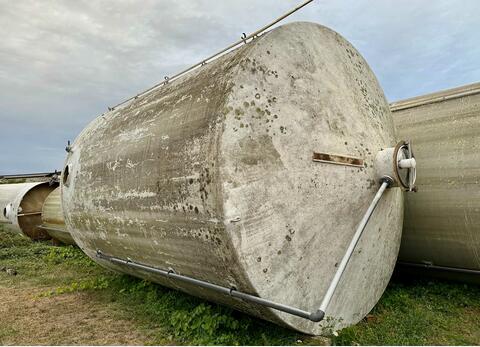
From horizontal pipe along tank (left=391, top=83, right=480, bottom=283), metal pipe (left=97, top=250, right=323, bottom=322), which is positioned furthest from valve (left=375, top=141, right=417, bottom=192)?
metal pipe (left=97, top=250, right=323, bottom=322)

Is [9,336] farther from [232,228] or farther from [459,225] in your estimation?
[459,225]

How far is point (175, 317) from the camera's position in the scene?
499 cm

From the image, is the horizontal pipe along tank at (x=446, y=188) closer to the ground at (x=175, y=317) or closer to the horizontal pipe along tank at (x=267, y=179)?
the ground at (x=175, y=317)

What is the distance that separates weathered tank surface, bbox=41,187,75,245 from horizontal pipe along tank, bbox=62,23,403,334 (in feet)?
16.7

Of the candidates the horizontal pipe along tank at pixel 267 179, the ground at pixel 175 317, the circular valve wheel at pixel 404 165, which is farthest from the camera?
the ground at pixel 175 317

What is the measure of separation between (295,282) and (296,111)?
1479 millimetres

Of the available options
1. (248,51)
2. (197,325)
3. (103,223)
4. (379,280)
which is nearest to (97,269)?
(103,223)

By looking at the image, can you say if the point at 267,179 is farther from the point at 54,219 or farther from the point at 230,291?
the point at 54,219

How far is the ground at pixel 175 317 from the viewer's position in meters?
4.48

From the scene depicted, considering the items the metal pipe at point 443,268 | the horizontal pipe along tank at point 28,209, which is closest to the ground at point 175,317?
the metal pipe at point 443,268

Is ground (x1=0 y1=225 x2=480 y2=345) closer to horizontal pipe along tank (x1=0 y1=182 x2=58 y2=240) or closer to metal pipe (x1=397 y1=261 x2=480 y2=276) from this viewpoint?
metal pipe (x1=397 y1=261 x2=480 y2=276)

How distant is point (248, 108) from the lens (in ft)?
12.3

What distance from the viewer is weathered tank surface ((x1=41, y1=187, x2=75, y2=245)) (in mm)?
9844

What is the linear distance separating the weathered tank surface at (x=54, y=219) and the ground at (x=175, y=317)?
2.43 metres
